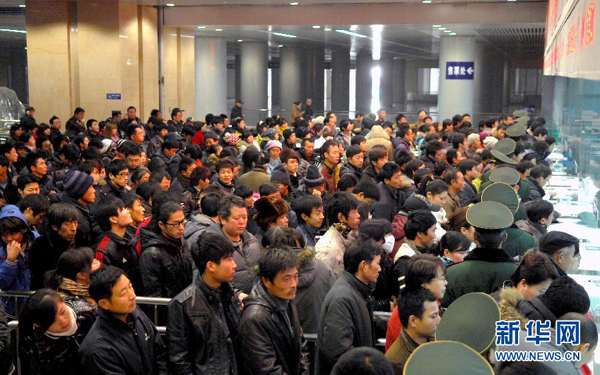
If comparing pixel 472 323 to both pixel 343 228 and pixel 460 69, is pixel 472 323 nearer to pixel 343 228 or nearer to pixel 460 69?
pixel 343 228

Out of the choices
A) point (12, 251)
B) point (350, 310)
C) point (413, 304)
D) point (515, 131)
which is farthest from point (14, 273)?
point (515, 131)

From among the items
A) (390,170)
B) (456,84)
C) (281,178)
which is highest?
(456,84)

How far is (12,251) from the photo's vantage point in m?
5.43

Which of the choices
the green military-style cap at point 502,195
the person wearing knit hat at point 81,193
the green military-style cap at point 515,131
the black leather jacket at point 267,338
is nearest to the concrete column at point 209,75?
the green military-style cap at point 515,131

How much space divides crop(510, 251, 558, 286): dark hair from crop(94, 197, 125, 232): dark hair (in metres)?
2.98

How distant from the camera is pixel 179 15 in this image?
62.3 ft

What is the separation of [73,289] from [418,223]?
2472 millimetres

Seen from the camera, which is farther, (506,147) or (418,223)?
(506,147)

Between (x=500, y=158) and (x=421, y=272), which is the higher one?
(x=500, y=158)

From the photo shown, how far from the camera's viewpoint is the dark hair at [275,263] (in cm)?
390

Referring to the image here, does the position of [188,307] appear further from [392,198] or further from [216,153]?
[216,153]

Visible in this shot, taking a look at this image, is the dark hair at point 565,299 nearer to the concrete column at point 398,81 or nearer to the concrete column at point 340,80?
the concrete column at point 340,80

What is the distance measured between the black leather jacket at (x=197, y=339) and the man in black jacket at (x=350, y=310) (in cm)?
49

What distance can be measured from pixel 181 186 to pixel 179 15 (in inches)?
457
